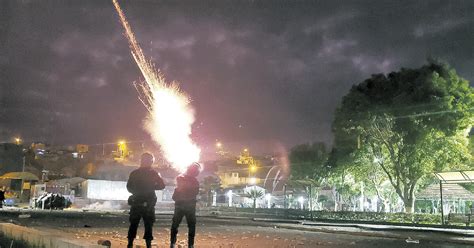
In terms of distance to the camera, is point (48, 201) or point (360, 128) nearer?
point (360, 128)

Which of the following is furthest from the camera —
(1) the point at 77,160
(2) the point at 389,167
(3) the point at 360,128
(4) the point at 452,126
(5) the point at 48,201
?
(1) the point at 77,160

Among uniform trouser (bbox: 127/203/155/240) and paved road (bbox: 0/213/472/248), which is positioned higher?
uniform trouser (bbox: 127/203/155/240)

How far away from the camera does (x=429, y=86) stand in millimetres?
32344

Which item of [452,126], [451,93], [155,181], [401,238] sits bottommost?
[401,238]

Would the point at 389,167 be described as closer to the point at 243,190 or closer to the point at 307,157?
the point at 243,190

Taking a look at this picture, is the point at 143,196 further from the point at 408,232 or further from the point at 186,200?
the point at 408,232

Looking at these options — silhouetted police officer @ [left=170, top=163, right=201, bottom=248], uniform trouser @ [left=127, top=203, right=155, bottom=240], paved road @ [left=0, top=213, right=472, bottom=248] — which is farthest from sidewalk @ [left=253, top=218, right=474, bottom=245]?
uniform trouser @ [left=127, top=203, right=155, bottom=240]

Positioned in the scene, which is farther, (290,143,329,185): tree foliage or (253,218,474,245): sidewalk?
(290,143,329,185): tree foliage

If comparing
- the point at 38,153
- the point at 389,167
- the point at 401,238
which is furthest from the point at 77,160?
the point at 401,238

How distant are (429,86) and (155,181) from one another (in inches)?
1117

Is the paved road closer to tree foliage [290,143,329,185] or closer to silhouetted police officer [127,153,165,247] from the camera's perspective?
silhouetted police officer [127,153,165,247]

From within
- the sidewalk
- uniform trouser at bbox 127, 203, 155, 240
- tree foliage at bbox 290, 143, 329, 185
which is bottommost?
the sidewalk

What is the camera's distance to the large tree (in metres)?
32.1

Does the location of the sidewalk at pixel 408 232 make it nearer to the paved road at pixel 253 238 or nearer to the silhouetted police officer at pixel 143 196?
the paved road at pixel 253 238
